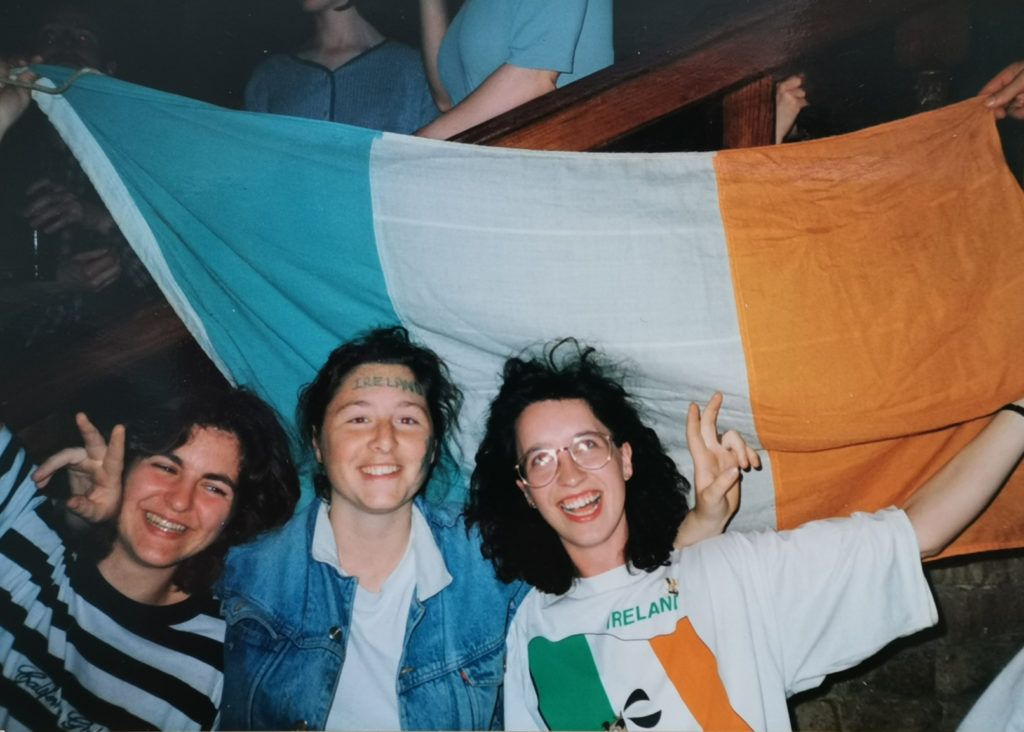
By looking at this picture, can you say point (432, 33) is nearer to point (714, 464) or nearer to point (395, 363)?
point (395, 363)

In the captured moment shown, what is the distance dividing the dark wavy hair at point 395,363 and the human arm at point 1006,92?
1080 mm

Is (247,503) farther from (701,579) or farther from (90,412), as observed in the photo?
(701,579)

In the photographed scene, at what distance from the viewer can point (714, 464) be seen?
1.29 meters

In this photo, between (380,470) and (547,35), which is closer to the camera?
(380,470)

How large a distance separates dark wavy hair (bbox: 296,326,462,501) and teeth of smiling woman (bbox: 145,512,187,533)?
0.28 metres

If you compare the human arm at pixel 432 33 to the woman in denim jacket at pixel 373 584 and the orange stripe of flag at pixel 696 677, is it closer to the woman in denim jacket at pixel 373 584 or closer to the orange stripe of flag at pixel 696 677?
the woman in denim jacket at pixel 373 584

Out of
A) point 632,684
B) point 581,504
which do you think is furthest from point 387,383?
point 632,684

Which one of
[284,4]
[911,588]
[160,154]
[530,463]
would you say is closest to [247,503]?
[530,463]

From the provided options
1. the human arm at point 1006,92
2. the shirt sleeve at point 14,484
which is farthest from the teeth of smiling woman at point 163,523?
the human arm at point 1006,92

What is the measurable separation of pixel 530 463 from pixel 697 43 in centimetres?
83

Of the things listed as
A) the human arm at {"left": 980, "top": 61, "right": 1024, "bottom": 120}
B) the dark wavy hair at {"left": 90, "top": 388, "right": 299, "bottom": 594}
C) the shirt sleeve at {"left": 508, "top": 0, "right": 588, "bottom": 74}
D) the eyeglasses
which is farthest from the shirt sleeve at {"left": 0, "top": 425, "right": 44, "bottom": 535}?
the human arm at {"left": 980, "top": 61, "right": 1024, "bottom": 120}

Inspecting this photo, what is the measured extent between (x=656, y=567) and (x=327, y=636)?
611 mm

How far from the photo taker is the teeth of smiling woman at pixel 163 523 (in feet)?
4.33

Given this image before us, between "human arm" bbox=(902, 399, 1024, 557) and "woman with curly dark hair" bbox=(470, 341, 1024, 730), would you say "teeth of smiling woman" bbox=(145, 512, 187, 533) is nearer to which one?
"woman with curly dark hair" bbox=(470, 341, 1024, 730)
